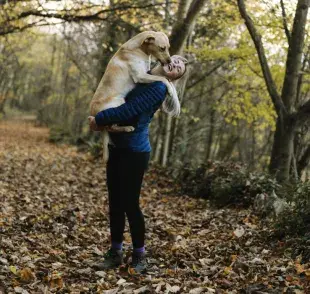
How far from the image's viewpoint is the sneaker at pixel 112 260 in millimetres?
4336

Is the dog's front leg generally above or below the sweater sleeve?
above

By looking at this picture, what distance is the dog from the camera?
3.84m

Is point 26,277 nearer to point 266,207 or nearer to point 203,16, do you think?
point 266,207

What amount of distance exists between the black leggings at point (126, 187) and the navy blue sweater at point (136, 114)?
0.10 m

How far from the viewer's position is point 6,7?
9.29m

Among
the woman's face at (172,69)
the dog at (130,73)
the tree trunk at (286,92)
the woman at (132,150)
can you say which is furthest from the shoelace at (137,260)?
the tree trunk at (286,92)

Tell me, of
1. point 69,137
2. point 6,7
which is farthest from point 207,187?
point 69,137

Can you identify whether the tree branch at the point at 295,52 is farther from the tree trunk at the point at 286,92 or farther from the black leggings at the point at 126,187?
the black leggings at the point at 126,187

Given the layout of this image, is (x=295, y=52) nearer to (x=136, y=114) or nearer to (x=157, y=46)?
(x=157, y=46)

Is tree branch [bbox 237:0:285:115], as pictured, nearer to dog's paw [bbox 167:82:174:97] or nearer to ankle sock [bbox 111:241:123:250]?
dog's paw [bbox 167:82:174:97]

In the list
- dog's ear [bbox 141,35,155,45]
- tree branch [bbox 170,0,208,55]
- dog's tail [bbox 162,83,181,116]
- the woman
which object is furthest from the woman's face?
tree branch [bbox 170,0,208,55]

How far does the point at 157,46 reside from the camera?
3.90m

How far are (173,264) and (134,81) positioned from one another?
6.84 feet

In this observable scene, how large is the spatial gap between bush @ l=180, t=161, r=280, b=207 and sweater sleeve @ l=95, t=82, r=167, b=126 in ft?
13.9
